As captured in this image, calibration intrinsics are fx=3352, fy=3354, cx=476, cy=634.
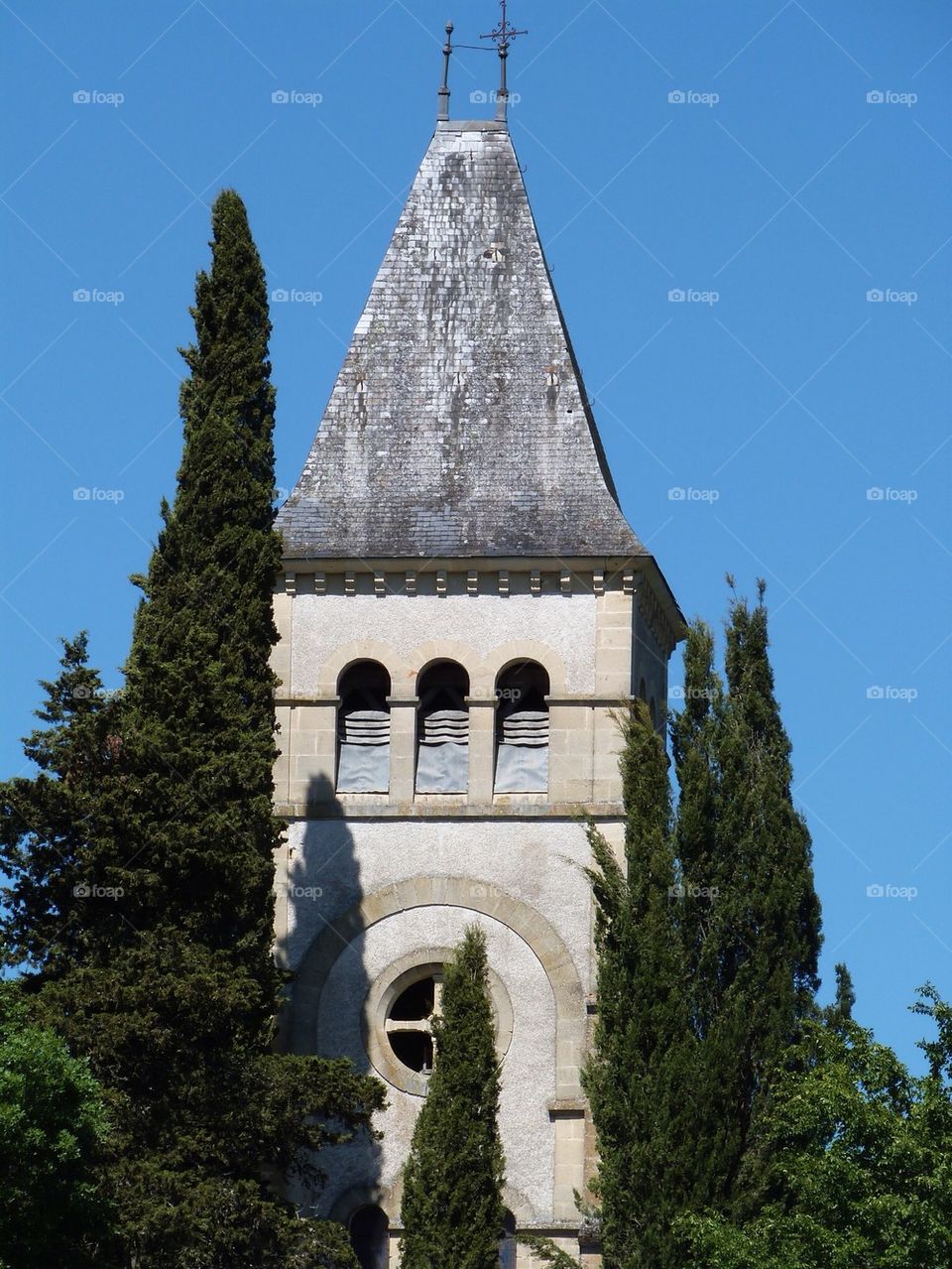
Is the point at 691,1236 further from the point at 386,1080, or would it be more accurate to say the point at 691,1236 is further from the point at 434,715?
the point at 434,715

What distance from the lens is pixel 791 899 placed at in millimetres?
43250

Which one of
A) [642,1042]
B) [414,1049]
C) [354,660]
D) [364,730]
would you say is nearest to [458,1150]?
[642,1042]

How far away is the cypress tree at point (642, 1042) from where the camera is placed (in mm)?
41281

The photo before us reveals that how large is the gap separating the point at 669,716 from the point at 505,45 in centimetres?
1269

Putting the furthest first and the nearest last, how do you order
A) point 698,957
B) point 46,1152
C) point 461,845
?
point 461,845
point 698,957
point 46,1152

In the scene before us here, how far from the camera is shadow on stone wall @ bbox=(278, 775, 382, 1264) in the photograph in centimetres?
4469

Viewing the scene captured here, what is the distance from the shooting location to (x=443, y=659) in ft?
155

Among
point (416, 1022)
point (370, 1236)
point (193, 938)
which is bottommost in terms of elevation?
point (370, 1236)

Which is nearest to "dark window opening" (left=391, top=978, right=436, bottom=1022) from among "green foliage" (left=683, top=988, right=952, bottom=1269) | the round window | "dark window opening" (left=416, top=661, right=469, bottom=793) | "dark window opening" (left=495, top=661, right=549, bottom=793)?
the round window

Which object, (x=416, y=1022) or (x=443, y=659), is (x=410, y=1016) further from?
(x=443, y=659)

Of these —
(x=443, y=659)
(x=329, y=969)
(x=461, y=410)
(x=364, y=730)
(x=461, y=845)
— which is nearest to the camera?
(x=329, y=969)

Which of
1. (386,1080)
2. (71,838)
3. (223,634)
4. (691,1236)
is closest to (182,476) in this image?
(223,634)

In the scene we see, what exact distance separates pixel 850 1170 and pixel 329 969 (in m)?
9.32

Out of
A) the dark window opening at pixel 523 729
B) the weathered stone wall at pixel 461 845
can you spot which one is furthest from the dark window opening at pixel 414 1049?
the dark window opening at pixel 523 729
